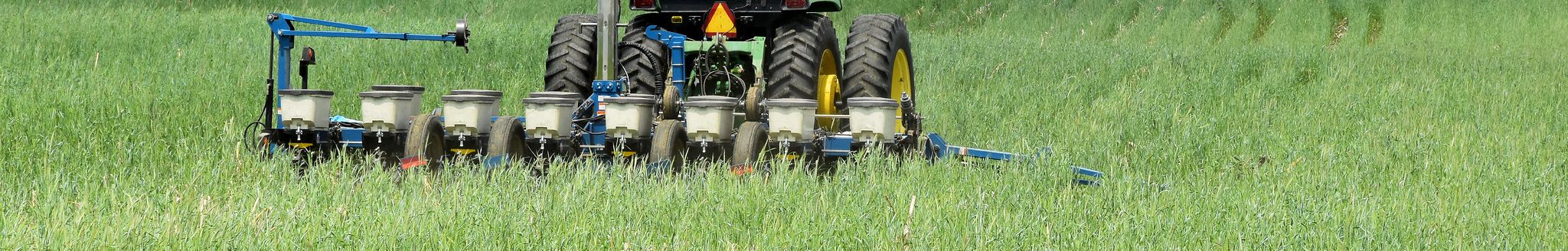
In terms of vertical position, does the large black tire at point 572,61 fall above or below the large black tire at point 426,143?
above

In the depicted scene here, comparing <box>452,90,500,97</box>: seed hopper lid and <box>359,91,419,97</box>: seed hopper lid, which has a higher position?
<box>452,90,500,97</box>: seed hopper lid

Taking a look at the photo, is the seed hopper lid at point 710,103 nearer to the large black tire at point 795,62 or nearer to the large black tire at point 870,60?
the large black tire at point 795,62

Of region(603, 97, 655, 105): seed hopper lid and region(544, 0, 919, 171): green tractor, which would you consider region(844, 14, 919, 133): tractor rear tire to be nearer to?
region(544, 0, 919, 171): green tractor

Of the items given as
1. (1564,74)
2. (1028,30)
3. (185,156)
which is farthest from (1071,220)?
(1028,30)

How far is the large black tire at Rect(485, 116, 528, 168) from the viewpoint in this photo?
470 centimetres

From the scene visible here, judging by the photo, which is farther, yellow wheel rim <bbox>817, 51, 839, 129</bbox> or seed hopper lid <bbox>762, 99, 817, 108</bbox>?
yellow wheel rim <bbox>817, 51, 839, 129</bbox>

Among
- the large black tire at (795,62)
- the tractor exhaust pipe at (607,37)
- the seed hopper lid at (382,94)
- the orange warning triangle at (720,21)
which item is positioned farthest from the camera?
the orange warning triangle at (720,21)

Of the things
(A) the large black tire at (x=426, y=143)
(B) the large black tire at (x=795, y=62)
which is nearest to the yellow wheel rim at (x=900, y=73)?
(B) the large black tire at (x=795, y=62)

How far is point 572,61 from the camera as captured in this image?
596 cm

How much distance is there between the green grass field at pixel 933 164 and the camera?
3.48m

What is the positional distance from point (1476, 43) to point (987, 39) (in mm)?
5034

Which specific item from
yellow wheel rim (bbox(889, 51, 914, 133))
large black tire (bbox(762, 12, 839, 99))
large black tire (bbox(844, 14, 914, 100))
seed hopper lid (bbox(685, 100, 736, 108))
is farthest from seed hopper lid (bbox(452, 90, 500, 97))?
yellow wheel rim (bbox(889, 51, 914, 133))

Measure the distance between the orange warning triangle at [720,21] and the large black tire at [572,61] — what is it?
1.98 feet

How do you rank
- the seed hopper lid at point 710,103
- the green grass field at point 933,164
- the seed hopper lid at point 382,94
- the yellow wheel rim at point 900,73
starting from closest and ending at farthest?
1. the green grass field at point 933,164
2. the seed hopper lid at point 710,103
3. the seed hopper lid at point 382,94
4. the yellow wheel rim at point 900,73
